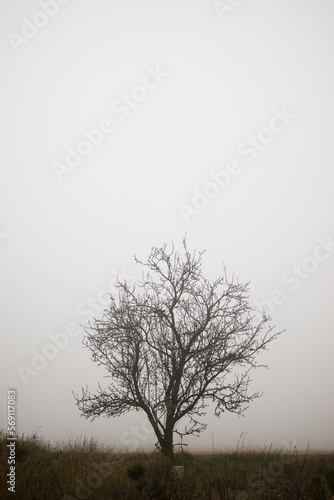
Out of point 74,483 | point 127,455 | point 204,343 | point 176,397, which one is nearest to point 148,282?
point 204,343

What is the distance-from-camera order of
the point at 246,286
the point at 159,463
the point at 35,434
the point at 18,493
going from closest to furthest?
the point at 18,493 → the point at 159,463 → the point at 35,434 → the point at 246,286

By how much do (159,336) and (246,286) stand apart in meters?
3.70

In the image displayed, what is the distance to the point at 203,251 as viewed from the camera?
46.1ft

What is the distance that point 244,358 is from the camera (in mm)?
12844

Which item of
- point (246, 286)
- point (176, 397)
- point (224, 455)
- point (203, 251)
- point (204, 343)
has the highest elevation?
point (203, 251)

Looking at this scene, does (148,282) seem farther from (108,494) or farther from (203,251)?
(108,494)

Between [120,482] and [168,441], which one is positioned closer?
[120,482]

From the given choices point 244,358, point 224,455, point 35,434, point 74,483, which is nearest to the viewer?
point 74,483

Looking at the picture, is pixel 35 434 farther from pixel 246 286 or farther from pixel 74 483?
pixel 246 286

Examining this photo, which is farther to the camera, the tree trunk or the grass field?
the tree trunk

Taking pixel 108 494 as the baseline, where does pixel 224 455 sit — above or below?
below

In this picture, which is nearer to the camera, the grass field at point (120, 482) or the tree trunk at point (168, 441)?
the grass field at point (120, 482)

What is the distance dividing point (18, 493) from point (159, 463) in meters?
3.65

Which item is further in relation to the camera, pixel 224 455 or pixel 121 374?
pixel 224 455
